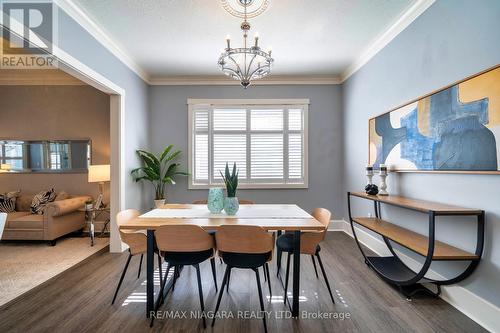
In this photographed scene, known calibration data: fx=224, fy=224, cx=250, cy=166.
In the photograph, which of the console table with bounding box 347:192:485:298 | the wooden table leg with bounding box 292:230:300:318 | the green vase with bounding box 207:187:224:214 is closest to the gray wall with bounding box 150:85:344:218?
the console table with bounding box 347:192:485:298

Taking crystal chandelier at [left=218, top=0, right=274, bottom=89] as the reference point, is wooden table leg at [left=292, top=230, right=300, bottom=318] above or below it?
below

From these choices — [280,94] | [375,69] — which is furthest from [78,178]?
[375,69]

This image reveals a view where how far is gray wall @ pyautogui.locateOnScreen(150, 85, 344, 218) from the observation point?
4.38 meters

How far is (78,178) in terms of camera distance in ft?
14.0

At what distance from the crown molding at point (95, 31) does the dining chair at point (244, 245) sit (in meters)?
2.75

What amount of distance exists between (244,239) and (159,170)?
9.12 feet

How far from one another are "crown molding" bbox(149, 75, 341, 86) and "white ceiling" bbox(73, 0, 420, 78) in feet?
1.58

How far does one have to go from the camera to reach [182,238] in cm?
178

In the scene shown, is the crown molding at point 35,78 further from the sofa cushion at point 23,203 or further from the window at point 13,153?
the sofa cushion at point 23,203

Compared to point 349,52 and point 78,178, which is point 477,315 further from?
point 78,178

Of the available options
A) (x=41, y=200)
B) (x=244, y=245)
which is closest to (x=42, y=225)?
(x=41, y=200)

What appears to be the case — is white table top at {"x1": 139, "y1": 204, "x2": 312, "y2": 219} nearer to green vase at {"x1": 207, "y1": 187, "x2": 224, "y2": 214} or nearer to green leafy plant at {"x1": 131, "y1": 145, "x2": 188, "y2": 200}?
green vase at {"x1": 207, "y1": 187, "x2": 224, "y2": 214}

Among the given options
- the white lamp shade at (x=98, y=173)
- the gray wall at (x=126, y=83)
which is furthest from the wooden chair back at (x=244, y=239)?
the white lamp shade at (x=98, y=173)

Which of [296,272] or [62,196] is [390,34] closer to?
[296,272]
